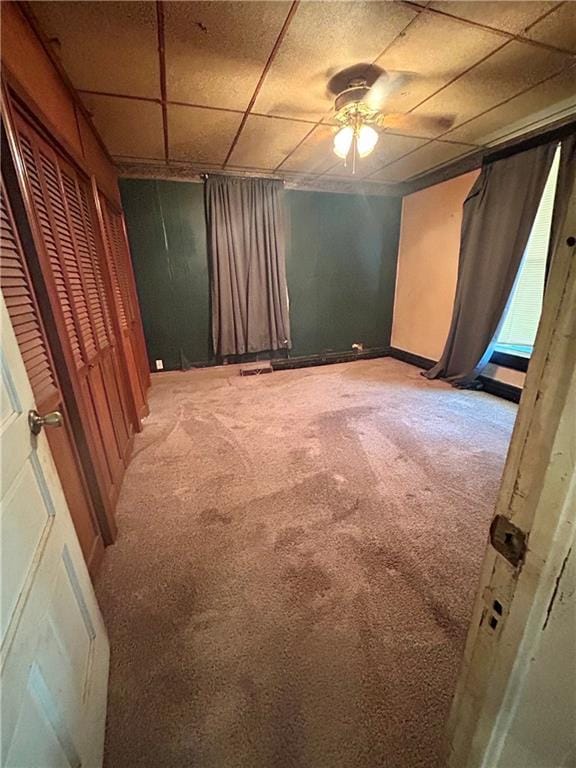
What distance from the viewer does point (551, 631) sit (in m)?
0.42

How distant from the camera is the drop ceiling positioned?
1416 mm

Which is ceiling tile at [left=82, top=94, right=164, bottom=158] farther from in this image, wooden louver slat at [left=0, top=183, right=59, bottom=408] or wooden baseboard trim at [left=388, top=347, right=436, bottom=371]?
wooden baseboard trim at [left=388, top=347, right=436, bottom=371]

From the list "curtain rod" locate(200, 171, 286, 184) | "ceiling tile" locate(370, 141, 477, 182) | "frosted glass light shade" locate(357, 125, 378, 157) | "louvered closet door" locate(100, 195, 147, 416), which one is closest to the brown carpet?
"louvered closet door" locate(100, 195, 147, 416)

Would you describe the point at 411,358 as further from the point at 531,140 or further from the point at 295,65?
the point at 295,65

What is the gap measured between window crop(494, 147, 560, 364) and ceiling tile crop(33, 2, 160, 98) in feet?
9.80

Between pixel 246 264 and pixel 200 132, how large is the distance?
4.69 ft

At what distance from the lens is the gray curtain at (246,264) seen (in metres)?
3.63

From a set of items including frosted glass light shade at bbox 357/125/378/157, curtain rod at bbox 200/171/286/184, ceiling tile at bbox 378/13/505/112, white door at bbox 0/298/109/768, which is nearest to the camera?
white door at bbox 0/298/109/768

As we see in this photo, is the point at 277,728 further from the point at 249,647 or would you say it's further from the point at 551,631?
the point at 551,631

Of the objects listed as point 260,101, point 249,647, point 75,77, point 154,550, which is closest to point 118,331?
point 75,77

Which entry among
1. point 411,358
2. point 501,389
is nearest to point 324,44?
point 501,389

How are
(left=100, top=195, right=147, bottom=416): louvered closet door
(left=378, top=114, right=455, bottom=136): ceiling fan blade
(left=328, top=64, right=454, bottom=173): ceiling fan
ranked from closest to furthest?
(left=328, top=64, right=454, bottom=173): ceiling fan, (left=378, top=114, right=455, bottom=136): ceiling fan blade, (left=100, top=195, right=147, bottom=416): louvered closet door

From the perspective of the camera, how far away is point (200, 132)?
2.55 m

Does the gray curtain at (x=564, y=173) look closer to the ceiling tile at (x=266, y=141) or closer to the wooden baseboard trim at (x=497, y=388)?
the wooden baseboard trim at (x=497, y=388)
